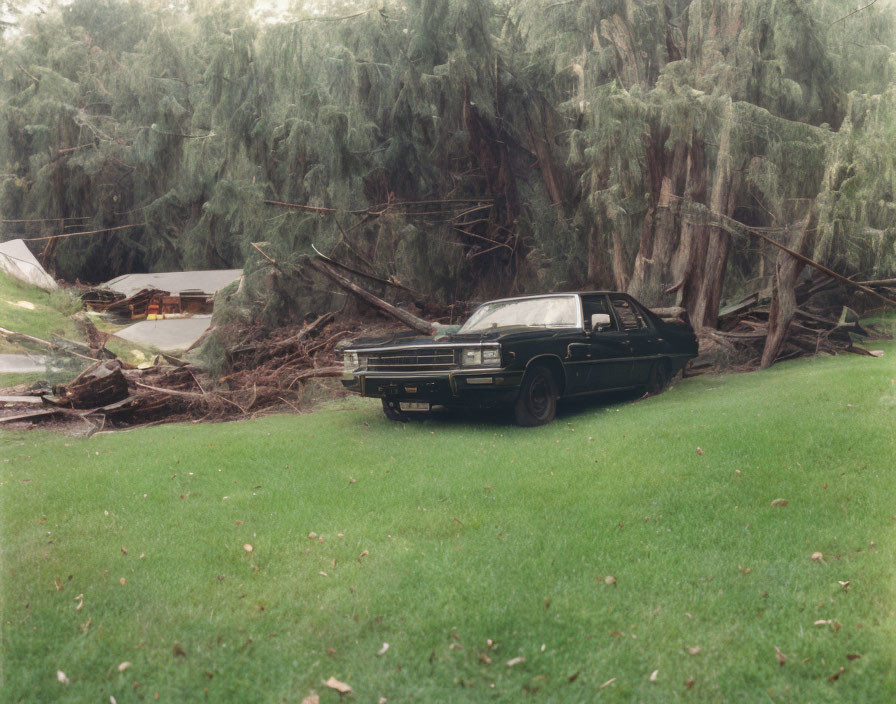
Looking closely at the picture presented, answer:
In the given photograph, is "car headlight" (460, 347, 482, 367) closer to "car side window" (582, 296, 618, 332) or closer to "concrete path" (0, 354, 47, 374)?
"car side window" (582, 296, 618, 332)

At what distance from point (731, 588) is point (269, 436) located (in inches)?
232

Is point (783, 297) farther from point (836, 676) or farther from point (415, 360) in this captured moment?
point (836, 676)

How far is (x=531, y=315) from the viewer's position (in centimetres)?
1002

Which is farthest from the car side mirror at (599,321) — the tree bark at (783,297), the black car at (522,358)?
the tree bark at (783,297)

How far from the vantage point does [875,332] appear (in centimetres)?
1457

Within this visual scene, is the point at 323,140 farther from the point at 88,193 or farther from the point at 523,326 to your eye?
the point at 88,193

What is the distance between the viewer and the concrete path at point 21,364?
45.2 ft

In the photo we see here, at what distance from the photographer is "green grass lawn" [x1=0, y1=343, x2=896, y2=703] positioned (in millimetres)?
3816

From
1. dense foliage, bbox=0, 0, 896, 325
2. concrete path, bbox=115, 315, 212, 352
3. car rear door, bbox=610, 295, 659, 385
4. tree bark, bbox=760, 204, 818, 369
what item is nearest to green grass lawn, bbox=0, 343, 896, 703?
car rear door, bbox=610, 295, 659, 385

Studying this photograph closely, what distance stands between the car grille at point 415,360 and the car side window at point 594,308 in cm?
197

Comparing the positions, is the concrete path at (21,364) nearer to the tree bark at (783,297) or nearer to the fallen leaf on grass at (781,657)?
the tree bark at (783,297)

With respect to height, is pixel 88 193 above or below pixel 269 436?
above

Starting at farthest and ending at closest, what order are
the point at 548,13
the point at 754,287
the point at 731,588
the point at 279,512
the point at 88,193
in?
the point at 88,193 → the point at 754,287 → the point at 548,13 → the point at 279,512 → the point at 731,588

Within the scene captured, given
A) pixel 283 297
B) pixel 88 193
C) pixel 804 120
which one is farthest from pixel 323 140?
pixel 88 193
